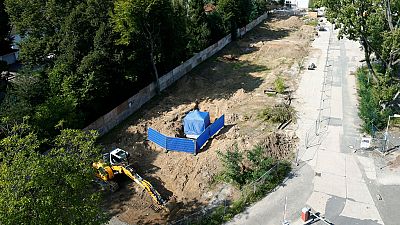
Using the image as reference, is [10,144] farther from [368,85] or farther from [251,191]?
[368,85]

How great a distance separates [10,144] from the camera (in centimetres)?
1428

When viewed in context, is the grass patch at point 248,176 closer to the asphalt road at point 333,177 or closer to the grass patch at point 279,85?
the asphalt road at point 333,177

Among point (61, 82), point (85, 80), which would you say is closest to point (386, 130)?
point (85, 80)

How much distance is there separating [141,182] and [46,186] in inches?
401

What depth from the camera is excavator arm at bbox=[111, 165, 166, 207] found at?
2241cm

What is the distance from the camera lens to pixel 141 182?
23094mm

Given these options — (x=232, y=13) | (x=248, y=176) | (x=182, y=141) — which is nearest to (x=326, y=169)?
(x=248, y=176)

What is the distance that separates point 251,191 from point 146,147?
9204 millimetres

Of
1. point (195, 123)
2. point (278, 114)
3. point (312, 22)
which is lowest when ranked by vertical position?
point (278, 114)

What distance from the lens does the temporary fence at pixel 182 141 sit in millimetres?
27000

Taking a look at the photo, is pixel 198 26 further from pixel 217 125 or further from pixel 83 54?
pixel 217 125

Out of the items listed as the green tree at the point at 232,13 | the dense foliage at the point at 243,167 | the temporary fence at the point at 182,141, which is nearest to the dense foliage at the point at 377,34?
the dense foliage at the point at 243,167

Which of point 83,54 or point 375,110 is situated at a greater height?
point 83,54

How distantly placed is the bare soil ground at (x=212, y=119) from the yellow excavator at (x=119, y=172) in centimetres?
62
